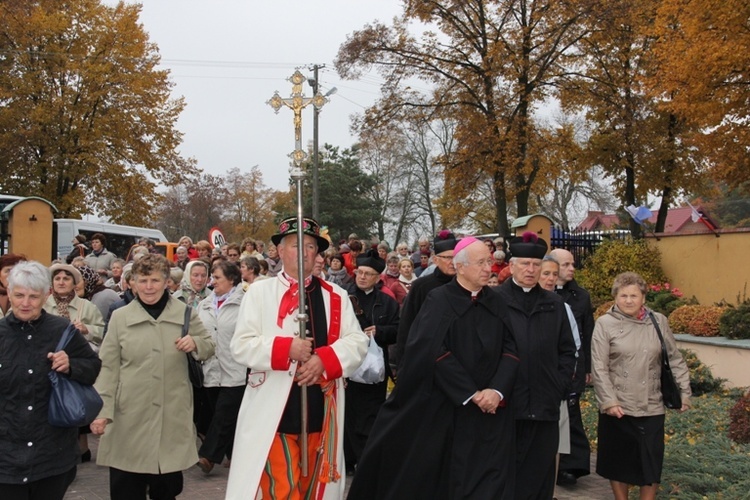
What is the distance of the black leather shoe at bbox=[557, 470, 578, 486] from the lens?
7.32m

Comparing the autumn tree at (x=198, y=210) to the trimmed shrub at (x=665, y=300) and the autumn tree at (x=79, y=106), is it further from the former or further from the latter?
the trimmed shrub at (x=665, y=300)

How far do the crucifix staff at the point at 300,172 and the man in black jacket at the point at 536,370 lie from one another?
141 cm

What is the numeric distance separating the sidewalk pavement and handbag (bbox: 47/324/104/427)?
2.79 metres

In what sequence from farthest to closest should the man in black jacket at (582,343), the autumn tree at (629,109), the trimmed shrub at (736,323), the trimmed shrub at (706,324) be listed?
the autumn tree at (629,109) → the trimmed shrub at (706,324) → the trimmed shrub at (736,323) → the man in black jacket at (582,343)

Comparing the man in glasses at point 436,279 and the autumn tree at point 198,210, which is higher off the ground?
the autumn tree at point 198,210

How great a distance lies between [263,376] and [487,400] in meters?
1.32

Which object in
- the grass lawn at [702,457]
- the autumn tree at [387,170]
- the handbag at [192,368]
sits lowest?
the grass lawn at [702,457]

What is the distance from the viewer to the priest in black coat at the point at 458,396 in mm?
4984

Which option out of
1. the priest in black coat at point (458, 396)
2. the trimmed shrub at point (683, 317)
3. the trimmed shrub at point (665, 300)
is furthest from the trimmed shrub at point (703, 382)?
the priest in black coat at point (458, 396)

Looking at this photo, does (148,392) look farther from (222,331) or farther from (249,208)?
(249,208)

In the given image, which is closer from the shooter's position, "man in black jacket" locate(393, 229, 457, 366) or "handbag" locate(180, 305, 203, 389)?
"handbag" locate(180, 305, 203, 389)

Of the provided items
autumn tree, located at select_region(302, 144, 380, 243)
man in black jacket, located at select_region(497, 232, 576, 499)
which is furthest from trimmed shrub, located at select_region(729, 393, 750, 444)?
autumn tree, located at select_region(302, 144, 380, 243)

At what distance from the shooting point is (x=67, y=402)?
4.33m

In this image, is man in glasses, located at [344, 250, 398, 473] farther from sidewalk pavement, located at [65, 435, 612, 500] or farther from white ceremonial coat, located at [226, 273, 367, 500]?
white ceremonial coat, located at [226, 273, 367, 500]
